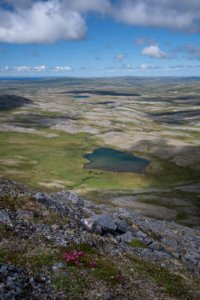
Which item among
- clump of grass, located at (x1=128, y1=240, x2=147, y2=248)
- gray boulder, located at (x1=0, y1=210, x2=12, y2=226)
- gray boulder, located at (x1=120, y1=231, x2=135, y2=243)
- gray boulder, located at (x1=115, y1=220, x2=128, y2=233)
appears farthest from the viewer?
gray boulder, located at (x1=115, y1=220, x2=128, y2=233)

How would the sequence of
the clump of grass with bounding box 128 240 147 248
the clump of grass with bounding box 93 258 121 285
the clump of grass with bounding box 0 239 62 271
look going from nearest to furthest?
the clump of grass with bounding box 0 239 62 271 < the clump of grass with bounding box 93 258 121 285 < the clump of grass with bounding box 128 240 147 248

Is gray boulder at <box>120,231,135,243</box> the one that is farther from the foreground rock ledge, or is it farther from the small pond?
the small pond

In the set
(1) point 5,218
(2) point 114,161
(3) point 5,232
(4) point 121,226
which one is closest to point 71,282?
(3) point 5,232

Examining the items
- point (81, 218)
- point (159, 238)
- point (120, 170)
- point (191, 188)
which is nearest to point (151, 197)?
point (191, 188)

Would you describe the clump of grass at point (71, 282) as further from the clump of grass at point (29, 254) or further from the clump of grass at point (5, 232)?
the clump of grass at point (5, 232)

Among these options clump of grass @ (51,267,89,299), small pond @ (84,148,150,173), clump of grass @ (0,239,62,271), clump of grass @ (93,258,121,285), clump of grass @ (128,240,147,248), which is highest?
clump of grass @ (0,239,62,271)

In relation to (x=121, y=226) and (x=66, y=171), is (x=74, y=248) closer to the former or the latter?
(x=121, y=226)

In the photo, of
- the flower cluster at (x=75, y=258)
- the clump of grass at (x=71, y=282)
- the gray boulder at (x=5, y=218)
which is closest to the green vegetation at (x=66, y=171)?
the gray boulder at (x=5, y=218)

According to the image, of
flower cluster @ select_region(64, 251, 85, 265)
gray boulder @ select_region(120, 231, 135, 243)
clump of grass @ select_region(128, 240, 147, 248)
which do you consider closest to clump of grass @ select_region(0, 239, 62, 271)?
flower cluster @ select_region(64, 251, 85, 265)
